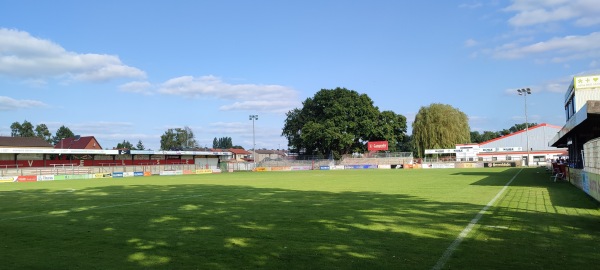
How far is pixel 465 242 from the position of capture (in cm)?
815

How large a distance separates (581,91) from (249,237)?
110 ft

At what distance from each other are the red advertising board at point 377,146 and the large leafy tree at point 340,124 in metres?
2.10

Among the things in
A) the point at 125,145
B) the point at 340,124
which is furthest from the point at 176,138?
the point at 340,124

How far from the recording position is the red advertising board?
8366 centimetres

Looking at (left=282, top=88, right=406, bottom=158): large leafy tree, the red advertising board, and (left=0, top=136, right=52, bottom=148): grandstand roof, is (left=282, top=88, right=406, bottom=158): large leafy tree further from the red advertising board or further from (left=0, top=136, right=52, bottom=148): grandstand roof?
(left=0, top=136, right=52, bottom=148): grandstand roof

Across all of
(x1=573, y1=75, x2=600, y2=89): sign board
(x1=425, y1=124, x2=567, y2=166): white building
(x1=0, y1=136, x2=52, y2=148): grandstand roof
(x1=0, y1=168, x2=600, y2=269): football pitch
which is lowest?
(x1=0, y1=168, x2=600, y2=269): football pitch

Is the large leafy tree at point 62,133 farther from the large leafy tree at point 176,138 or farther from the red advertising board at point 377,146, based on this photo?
the red advertising board at point 377,146

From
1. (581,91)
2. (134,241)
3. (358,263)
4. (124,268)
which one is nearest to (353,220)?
(358,263)

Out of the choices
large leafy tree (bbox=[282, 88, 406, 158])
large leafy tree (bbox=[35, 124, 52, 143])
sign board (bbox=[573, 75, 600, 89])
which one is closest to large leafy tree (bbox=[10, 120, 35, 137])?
large leafy tree (bbox=[35, 124, 52, 143])

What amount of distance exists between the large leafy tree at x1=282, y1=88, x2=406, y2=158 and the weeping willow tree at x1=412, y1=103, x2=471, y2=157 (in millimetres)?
6192

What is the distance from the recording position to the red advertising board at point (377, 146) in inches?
3294

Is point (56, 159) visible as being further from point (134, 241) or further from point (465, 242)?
point (465, 242)

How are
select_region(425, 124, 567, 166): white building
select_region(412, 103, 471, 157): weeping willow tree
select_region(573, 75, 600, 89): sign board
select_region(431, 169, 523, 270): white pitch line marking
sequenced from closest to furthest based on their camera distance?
select_region(431, 169, 523, 270): white pitch line marking → select_region(573, 75, 600, 89): sign board → select_region(425, 124, 567, 166): white building → select_region(412, 103, 471, 157): weeping willow tree

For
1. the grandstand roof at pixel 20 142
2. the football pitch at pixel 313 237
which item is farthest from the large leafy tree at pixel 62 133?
the football pitch at pixel 313 237
